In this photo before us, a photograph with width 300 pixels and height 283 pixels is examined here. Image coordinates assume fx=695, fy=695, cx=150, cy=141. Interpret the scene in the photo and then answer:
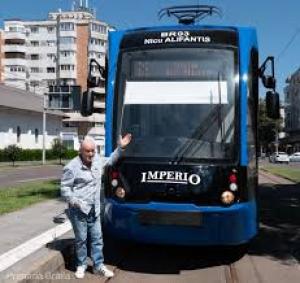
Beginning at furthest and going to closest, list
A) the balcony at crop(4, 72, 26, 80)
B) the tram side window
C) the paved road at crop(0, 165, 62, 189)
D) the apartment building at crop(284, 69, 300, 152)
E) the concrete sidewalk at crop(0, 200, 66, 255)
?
the apartment building at crop(284, 69, 300, 152)
the balcony at crop(4, 72, 26, 80)
the paved road at crop(0, 165, 62, 189)
the concrete sidewalk at crop(0, 200, 66, 255)
the tram side window

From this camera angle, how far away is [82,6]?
472ft

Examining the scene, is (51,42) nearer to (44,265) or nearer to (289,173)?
(289,173)

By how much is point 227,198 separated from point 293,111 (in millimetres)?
134595

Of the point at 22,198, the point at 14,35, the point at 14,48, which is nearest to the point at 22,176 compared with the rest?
the point at 22,198

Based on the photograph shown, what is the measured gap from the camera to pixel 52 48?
133875mm

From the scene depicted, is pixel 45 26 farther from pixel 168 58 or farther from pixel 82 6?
pixel 168 58

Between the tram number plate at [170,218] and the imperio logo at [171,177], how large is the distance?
0.42 metres

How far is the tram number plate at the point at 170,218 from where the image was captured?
29.7 ft

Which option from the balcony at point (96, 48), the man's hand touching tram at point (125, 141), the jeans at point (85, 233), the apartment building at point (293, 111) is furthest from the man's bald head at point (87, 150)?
the balcony at point (96, 48)

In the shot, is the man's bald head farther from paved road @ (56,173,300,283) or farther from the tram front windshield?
paved road @ (56,173,300,283)

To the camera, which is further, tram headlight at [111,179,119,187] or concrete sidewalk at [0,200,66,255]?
concrete sidewalk at [0,200,66,255]

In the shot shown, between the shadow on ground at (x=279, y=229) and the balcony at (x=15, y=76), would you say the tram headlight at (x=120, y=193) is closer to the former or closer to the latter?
the shadow on ground at (x=279, y=229)

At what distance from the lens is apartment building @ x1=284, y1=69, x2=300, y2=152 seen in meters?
131

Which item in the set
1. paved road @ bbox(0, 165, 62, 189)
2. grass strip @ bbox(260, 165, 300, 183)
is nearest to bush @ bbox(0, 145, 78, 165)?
paved road @ bbox(0, 165, 62, 189)
